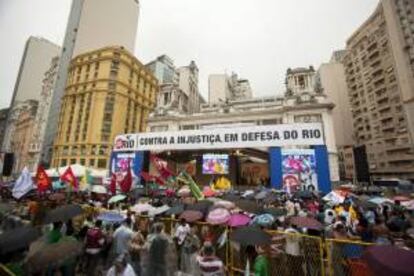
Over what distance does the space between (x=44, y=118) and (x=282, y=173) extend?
72696 millimetres

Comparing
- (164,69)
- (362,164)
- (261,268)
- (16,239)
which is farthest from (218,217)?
(164,69)

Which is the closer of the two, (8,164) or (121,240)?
(121,240)

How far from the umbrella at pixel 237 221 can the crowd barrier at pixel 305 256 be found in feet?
1.42

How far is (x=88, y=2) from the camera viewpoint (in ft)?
197

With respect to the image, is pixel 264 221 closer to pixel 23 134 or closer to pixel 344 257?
pixel 344 257

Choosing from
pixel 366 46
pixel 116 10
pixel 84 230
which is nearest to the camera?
pixel 84 230

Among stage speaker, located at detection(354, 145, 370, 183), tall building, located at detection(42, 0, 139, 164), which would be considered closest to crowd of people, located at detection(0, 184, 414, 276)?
stage speaker, located at detection(354, 145, 370, 183)

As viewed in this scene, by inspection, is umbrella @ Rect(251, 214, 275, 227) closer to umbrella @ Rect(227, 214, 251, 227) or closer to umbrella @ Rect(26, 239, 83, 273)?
umbrella @ Rect(227, 214, 251, 227)

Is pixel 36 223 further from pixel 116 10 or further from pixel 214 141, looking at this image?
pixel 116 10

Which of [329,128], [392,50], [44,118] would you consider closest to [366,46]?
[392,50]

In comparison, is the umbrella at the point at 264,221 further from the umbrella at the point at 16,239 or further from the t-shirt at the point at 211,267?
the umbrella at the point at 16,239

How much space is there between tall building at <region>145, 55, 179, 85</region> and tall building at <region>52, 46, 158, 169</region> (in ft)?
69.9

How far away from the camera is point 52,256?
139 inches

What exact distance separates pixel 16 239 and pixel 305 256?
5847mm
